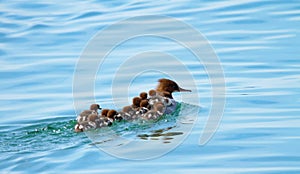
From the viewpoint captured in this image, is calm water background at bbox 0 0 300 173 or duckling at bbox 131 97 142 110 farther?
duckling at bbox 131 97 142 110

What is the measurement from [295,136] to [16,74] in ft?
13.5

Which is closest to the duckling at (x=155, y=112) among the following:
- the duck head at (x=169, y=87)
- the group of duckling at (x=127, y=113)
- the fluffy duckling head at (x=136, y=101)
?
the group of duckling at (x=127, y=113)

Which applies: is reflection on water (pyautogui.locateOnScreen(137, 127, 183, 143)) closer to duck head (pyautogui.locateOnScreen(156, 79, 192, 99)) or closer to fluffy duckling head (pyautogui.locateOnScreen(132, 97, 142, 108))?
fluffy duckling head (pyautogui.locateOnScreen(132, 97, 142, 108))

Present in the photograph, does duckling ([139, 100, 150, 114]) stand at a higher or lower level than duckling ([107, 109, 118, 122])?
higher

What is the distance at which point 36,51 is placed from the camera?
476 inches

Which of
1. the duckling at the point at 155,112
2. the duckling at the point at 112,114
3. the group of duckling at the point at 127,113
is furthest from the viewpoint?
the duckling at the point at 155,112

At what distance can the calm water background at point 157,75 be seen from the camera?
24.0 ft

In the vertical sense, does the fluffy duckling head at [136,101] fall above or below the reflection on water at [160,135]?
above

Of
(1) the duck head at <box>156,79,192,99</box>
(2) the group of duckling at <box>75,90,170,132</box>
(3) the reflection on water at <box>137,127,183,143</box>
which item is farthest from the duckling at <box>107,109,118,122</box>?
(1) the duck head at <box>156,79,192,99</box>

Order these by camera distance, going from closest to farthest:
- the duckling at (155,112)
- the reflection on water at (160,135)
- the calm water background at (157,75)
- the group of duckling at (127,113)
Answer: the calm water background at (157,75)
the reflection on water at (160,135)
the group of duckling at (127,113)
the duckling at (155,112)

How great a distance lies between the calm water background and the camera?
7.33 metres

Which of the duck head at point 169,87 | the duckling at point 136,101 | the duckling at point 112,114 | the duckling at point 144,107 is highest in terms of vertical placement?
the duck head at point 169,87

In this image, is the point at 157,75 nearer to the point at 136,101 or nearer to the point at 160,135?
the point at 136,101

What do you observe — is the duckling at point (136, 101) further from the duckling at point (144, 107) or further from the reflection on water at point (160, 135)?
the reflection on water at point (160, 135)
